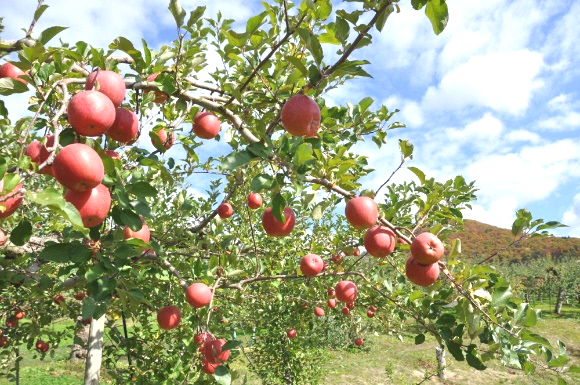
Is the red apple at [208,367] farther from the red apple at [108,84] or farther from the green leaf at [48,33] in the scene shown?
the green leaf at [48,33]

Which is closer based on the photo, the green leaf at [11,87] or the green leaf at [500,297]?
the green leaf at [11,87]

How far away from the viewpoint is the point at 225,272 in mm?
3102

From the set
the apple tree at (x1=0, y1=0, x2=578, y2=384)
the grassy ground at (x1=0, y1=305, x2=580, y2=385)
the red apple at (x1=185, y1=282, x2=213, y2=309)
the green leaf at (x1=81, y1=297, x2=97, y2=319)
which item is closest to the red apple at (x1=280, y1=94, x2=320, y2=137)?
the apple tree at (x1=0, y1=0, x2=578, y2=384)

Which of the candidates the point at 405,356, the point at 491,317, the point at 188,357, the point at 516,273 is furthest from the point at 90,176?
the point at 516,273

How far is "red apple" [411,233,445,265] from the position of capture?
1898mm

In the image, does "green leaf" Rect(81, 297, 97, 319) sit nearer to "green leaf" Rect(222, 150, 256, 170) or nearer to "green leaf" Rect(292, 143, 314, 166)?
"green leaf" Rect(222, 150, 256, 170)

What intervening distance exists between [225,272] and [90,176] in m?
1.92

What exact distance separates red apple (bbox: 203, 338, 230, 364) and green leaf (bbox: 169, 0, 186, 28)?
200cm

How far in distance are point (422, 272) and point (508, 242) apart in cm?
8448

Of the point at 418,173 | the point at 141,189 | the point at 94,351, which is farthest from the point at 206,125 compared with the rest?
the point at 94,351

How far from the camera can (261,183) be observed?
1.61 m

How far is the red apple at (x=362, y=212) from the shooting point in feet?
6.28

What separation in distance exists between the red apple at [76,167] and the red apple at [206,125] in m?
1.09

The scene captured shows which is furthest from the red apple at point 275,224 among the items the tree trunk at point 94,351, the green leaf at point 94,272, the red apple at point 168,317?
the tree trunk at point 94,351
